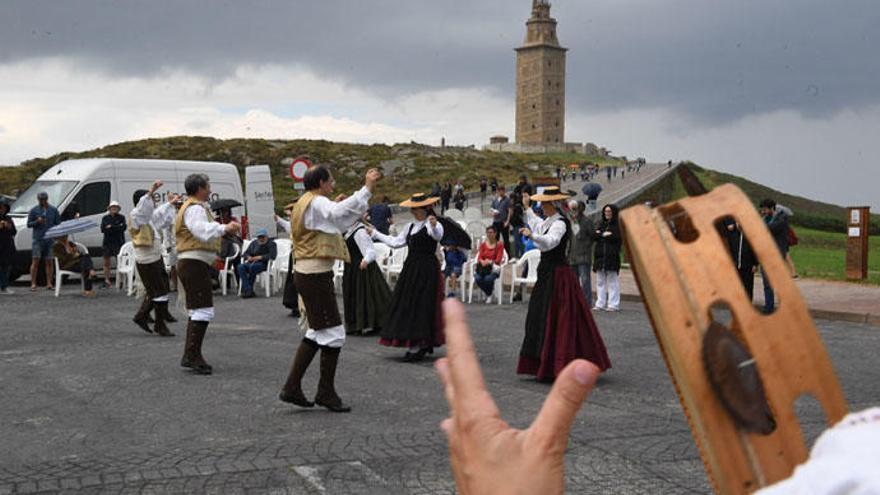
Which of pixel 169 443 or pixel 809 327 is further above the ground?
pixel 809 327

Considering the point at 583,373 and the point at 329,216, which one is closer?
the point at 583,373

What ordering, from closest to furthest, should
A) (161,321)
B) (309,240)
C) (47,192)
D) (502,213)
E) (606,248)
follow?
(309,240) → (161,321) → (606,248) → (47,192) → (502,213)

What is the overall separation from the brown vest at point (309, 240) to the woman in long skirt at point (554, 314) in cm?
192

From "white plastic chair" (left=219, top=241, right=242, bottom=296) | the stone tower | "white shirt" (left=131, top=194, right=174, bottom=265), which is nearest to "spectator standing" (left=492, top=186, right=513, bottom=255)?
"white plastic chair" (left=219, top=241, right=242, bottom=296)

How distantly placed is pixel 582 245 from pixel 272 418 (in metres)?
8.51

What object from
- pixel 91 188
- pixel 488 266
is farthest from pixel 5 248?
pixel 488 266

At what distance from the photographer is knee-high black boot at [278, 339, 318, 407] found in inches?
293

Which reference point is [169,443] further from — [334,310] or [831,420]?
[831,420]

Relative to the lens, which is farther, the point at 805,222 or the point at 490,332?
the point at 805,222

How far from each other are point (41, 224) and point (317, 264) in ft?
39.3

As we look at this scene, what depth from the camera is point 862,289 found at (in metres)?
16.8

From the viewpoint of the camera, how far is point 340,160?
68.1 metres

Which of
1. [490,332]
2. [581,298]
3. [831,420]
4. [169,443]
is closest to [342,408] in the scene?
[169,443]

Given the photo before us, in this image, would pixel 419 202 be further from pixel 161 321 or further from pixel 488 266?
pixel 488 266
